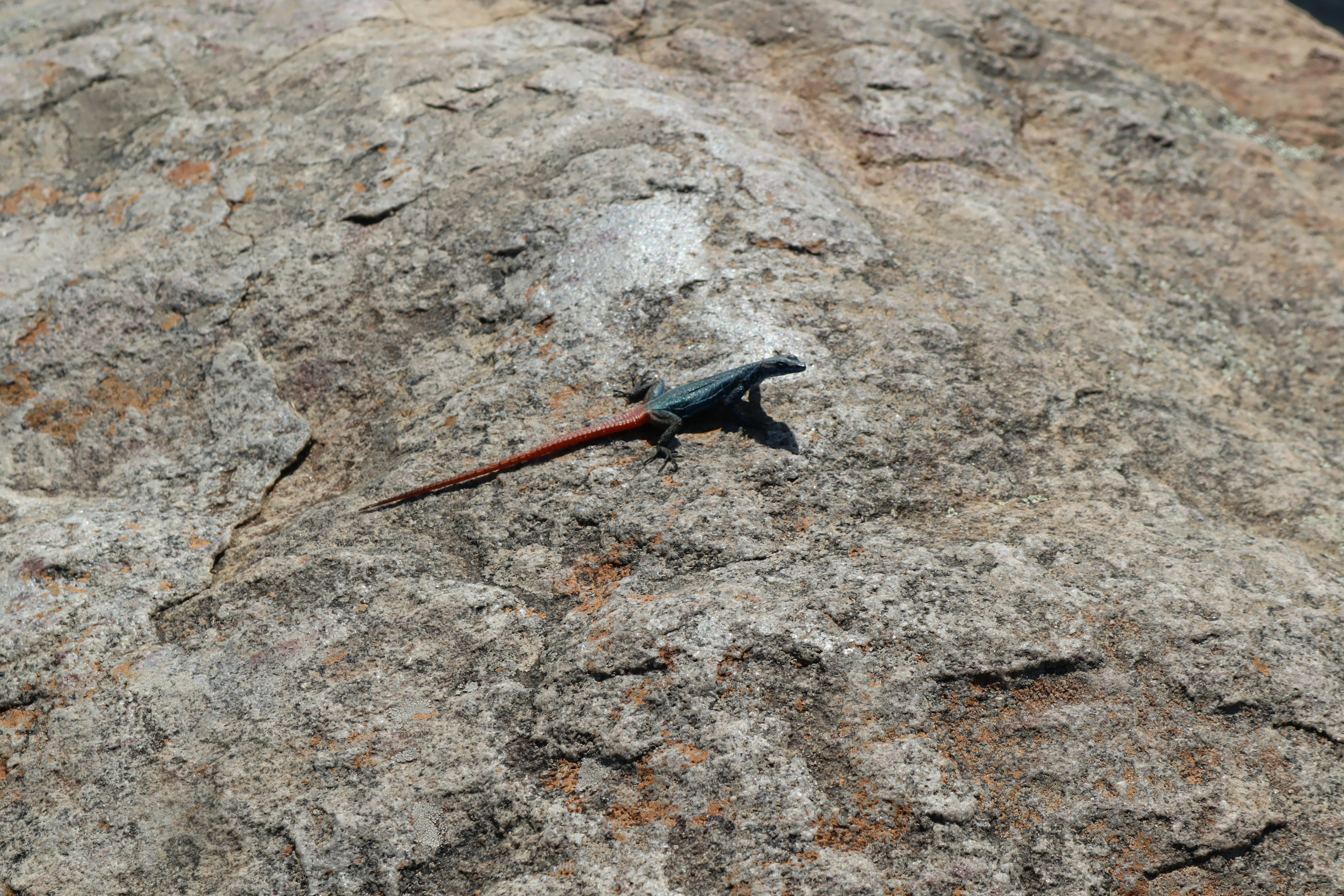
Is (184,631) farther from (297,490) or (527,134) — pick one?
(527,134)

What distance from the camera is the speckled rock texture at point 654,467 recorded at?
265cm

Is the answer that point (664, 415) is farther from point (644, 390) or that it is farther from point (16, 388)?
point (16, 388)

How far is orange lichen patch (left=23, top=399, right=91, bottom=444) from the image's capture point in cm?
388

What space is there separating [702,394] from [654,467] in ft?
1.09

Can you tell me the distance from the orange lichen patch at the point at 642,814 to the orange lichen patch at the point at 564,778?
13cm

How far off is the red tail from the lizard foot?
0.12m

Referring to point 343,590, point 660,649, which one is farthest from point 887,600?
point 343,590

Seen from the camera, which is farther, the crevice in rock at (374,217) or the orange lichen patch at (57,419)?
the crevice in rock at (374,217)

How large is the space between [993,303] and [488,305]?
2.26 metres

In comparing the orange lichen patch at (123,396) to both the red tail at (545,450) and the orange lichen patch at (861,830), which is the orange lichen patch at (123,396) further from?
the orange lichen patch at (861,830)

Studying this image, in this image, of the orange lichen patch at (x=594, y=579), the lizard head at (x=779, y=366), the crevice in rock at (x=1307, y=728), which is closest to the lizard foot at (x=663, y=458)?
the orange lichen patch at (x=594, y=579)

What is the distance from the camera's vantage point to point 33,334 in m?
4.09

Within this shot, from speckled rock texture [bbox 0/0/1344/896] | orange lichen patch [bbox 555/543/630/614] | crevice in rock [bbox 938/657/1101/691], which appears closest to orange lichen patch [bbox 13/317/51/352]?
speckled rock texture [bbox 0/0/1344/896]

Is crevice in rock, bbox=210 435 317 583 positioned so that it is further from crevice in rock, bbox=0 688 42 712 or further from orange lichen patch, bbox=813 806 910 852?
orange lichen patch, bbox=813 806 910 852
